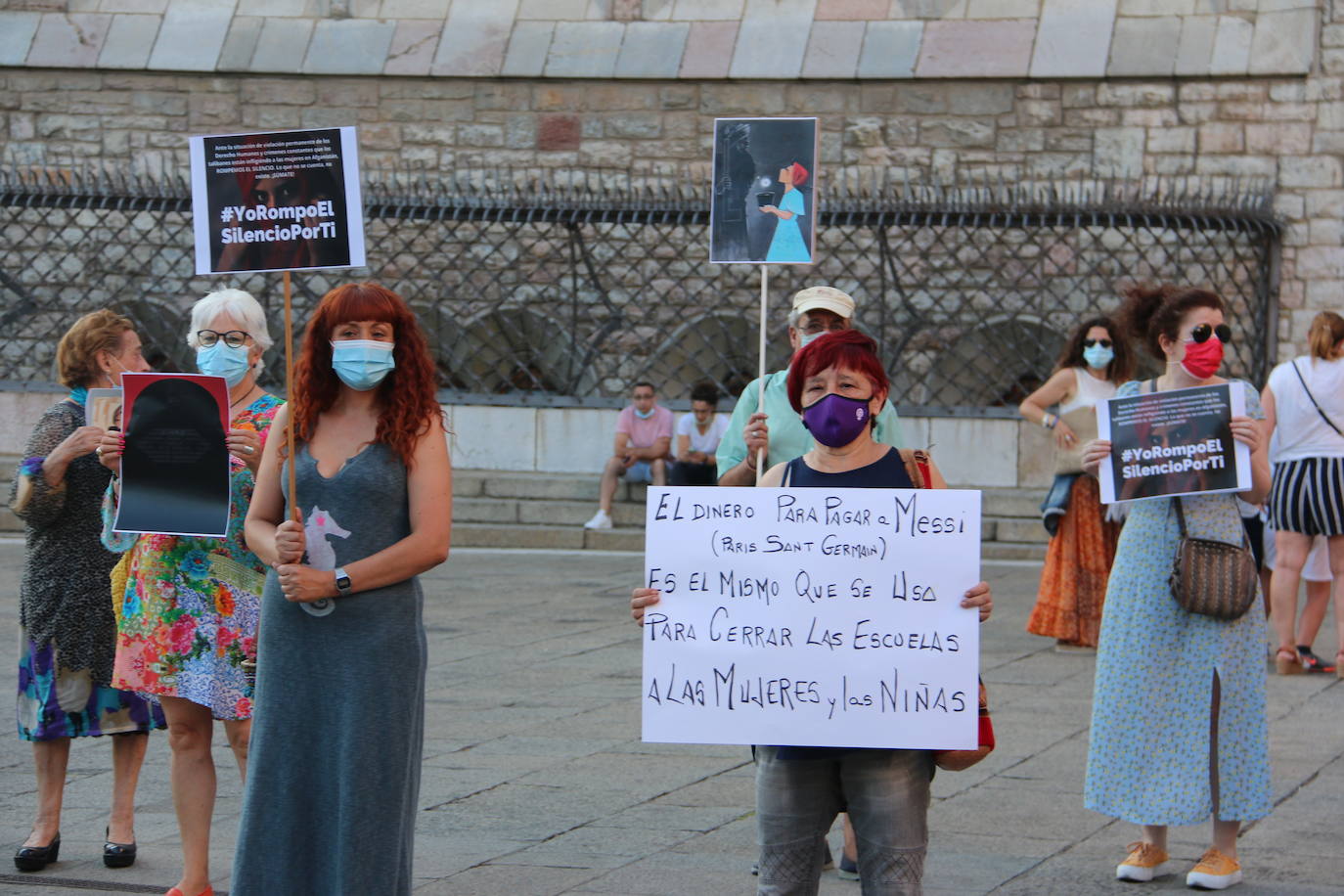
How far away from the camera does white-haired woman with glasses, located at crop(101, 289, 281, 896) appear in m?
4.85

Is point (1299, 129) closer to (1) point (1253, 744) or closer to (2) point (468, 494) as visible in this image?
(2) point (468, 494)

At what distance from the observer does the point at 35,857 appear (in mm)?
5289

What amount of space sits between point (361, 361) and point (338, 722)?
0.81 meters

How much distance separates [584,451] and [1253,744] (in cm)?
1120

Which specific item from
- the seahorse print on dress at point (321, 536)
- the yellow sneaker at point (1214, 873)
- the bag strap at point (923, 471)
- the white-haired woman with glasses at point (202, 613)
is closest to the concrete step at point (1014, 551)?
the yellow sneaker at point (1214, 873)

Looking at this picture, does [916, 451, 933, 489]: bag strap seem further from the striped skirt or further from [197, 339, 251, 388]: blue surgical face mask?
the striped skirt

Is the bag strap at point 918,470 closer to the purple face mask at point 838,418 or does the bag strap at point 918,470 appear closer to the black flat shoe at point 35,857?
the purple face mask at point 838,418

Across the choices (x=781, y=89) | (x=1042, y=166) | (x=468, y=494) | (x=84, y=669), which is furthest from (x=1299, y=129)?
(x=84, y=669)

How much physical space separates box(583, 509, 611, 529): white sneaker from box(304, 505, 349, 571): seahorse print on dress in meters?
10.8

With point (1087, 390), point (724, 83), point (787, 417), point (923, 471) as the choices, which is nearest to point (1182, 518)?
point (787, 417)

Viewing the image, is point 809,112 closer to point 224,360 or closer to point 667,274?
point 667,274

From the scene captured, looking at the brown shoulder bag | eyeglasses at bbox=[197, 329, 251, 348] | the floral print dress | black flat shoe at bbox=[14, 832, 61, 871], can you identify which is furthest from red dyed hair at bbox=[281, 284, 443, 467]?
the brown shoulder bag

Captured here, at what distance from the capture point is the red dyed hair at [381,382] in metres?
4.15

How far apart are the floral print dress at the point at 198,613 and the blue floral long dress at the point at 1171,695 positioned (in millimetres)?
2481
